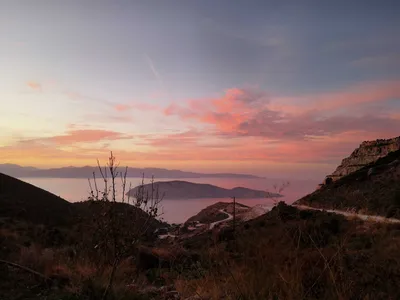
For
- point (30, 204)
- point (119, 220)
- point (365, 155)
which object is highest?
point (365, 155)

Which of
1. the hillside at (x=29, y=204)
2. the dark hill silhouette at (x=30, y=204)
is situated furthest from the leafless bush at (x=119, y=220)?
the hillside at (x=29, y=204)

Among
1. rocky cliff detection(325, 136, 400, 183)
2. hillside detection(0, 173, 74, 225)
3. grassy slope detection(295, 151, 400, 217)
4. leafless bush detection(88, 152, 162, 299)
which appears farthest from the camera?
rocky cliff detection(325, 136, 400, 183)

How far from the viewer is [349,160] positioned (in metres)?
85.2

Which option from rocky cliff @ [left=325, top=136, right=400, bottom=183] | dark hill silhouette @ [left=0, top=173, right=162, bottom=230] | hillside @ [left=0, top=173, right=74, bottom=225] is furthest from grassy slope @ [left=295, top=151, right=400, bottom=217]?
hillside @ [left=0, top=173, right=74, bottom=225]

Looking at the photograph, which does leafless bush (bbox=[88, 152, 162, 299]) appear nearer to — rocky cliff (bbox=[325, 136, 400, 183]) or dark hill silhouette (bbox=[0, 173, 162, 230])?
dark hill silhouette (bbox=[0, 173, 162, 230])

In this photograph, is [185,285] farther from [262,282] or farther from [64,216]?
[64,216]

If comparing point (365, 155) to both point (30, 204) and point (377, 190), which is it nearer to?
point (377, 190)

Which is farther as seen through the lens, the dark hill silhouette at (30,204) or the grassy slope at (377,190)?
the dark hill silhouette at (30,204)

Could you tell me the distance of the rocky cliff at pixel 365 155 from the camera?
76.6 meters

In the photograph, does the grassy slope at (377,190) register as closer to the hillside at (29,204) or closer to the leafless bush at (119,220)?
the leafless bush at (119,220)

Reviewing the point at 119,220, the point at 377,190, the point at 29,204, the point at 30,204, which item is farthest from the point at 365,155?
the point at 119,220

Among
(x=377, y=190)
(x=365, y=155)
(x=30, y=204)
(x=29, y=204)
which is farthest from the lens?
(x=365, y=155)

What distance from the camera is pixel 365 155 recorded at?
82.8 meters

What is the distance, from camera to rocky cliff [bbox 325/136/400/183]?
76562 millimetres
